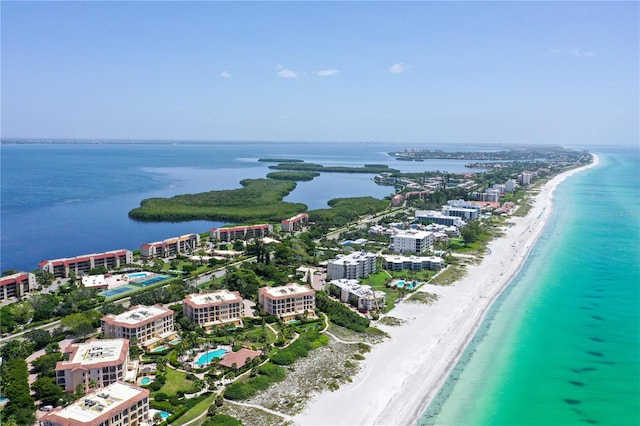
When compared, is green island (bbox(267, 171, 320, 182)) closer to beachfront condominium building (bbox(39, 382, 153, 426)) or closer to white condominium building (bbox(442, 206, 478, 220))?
white condominium building (bbox(442, 206, 478, 220))

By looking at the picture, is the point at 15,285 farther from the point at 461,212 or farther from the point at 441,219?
the point at 461,212

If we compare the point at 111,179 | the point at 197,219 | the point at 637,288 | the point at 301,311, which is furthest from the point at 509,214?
the point at 111,179

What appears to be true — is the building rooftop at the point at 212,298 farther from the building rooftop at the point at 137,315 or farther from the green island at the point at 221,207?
the green island at the point at 221,207

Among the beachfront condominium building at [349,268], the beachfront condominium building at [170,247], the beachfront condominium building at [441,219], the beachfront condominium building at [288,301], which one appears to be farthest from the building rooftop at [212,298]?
the beachfront condominium building at [441,219]

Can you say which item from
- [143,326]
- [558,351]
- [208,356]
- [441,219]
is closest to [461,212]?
[441,219]

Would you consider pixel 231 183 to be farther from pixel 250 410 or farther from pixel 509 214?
pixel 250 410
